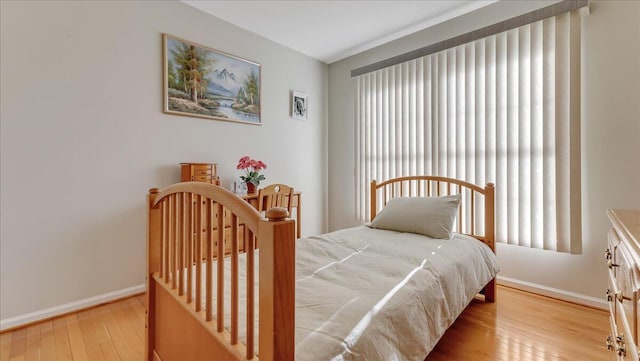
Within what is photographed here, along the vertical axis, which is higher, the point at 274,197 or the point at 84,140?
the point at 84,140

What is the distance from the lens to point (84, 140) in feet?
6.89

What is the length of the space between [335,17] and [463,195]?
2.05 meters

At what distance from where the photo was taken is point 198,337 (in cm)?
101

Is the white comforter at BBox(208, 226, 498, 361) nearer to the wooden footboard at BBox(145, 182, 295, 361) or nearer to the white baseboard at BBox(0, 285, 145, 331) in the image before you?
the wooden footboard at BBox(145, 182, 295, 361)

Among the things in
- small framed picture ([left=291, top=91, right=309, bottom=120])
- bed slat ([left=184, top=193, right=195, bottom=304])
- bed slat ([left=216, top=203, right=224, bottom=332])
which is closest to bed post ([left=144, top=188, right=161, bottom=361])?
bed slat ([left=184, top=193, right=195, bottom=304])

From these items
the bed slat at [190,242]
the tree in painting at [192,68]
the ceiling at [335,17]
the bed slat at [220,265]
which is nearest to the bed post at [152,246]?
the bed slat at [190,242]

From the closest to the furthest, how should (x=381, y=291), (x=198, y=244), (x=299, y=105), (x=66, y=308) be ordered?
(x=198, y=244) < (x=381, y=291) < (x=66, y=308) < (x=299, y=105)

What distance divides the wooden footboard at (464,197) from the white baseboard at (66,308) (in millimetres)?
2256

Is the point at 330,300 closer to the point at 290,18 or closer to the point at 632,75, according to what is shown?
the point at 632,75

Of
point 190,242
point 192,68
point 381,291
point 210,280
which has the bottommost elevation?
point 381,291

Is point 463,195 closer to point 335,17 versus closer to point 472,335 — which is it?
point 472,335

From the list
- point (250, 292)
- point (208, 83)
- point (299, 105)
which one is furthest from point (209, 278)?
point (299, 105)

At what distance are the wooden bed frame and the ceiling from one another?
6.60 ft

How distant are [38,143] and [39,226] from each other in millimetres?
551
